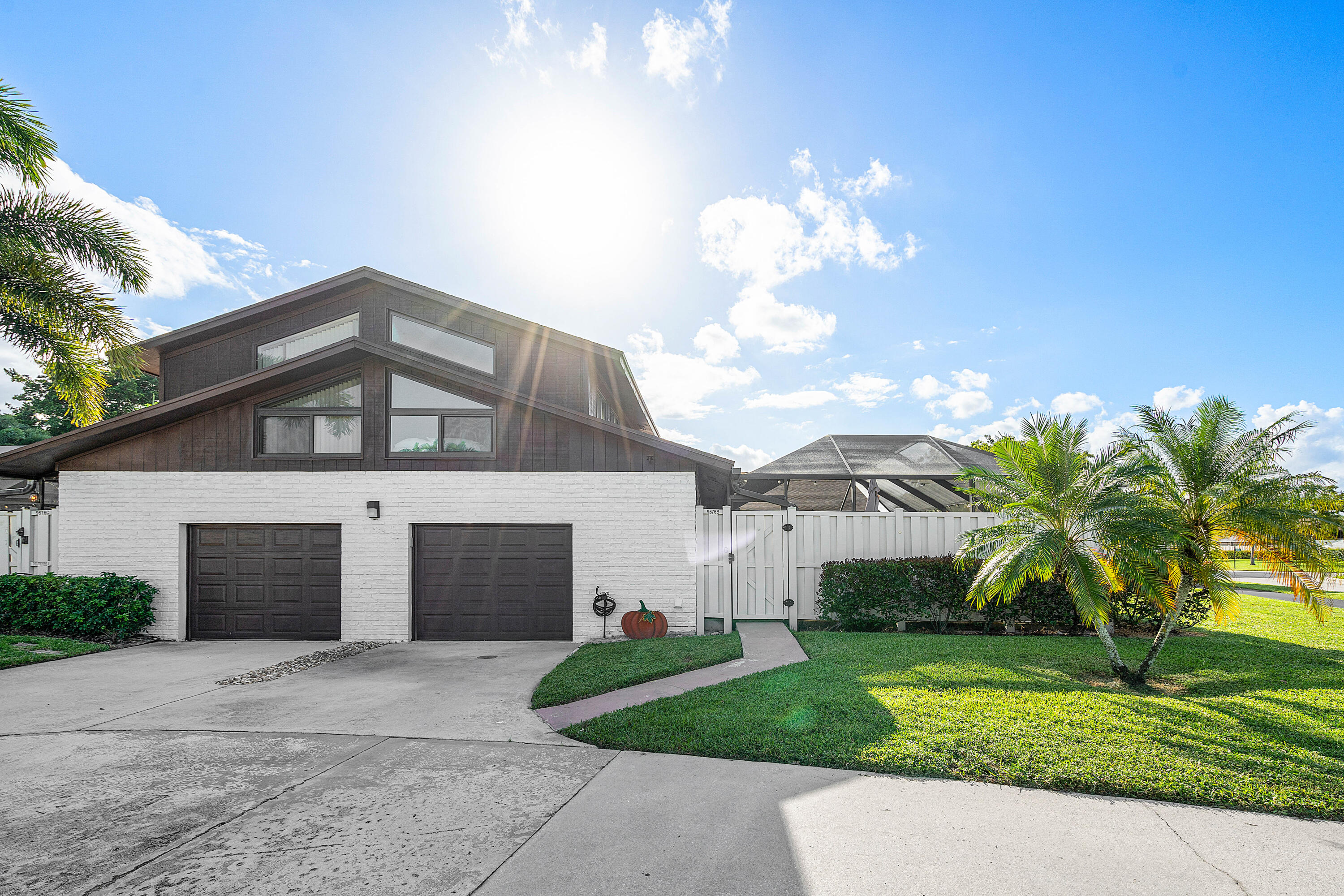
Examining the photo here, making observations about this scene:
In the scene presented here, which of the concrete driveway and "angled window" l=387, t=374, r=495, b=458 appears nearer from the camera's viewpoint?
the concrete driveway

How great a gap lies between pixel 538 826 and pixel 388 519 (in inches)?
311

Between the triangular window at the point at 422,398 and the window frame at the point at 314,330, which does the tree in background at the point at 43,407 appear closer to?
the window frame at the point at 314,330

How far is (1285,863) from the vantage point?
313 cm

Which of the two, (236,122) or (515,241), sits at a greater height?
(236,122)

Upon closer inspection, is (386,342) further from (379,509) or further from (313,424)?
(379,509)

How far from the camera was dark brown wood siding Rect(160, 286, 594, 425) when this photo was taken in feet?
41.2

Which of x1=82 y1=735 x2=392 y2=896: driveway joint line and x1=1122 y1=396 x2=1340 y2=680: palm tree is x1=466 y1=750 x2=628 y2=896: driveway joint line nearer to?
x1=82 y1=735 x2=392 y2=896: driveway joint line

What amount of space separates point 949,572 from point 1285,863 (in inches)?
284

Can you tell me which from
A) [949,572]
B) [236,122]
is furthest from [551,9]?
[949,572]

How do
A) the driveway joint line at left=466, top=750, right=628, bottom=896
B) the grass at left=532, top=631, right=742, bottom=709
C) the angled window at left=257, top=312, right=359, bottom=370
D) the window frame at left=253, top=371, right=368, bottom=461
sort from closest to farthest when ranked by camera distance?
the driveway joint line at left=466, top=750, right=628, bottom=896, the grass at left=532, top=631, right=742, bottom=709, the window frame at left=253, top=371, right=368, bottom=461, the angled window at left=257, top=312, right=359, bottom=370

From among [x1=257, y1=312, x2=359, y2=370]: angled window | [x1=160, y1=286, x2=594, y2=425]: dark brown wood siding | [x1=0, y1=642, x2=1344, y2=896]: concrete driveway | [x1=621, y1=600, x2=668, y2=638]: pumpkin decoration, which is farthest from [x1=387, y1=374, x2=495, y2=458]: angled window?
[x1=0, y1=642, x2=1344, y2=896]: concrete driveway

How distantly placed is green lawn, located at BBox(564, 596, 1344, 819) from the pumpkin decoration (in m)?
2.71

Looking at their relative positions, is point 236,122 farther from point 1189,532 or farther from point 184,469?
point 1189,532

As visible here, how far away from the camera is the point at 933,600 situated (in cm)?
1020
